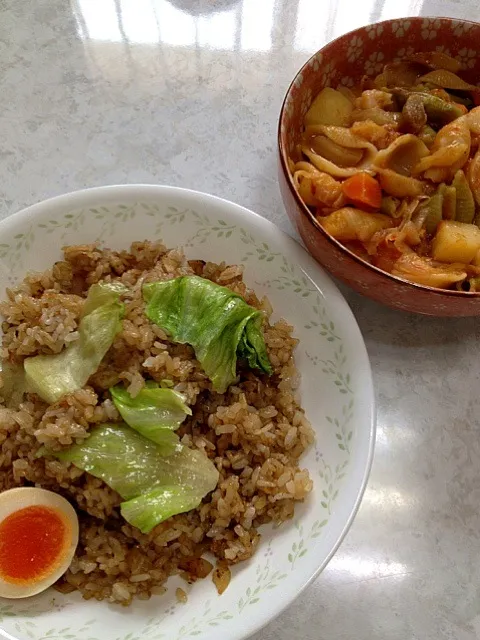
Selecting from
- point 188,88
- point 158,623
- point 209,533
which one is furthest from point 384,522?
point 188,88

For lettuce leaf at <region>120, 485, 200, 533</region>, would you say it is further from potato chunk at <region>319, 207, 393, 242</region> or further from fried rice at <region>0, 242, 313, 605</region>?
potato chunk at <region>319, 207, 393, 242</region>

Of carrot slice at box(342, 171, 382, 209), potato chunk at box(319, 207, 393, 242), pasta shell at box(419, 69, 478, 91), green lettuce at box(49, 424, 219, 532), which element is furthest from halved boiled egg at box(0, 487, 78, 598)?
pasta shell at box(419, 69, 478, 91)

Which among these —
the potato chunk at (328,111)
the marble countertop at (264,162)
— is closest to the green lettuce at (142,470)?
the marble countertop at (264,162)

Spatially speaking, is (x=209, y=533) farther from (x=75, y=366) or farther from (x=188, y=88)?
(x=188, y=88)

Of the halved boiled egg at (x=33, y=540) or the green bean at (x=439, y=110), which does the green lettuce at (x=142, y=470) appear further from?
the green bean at (x=439, y=110)

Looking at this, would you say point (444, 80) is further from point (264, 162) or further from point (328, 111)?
point (264, 162)

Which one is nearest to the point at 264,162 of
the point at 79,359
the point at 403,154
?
the point at 403,154
